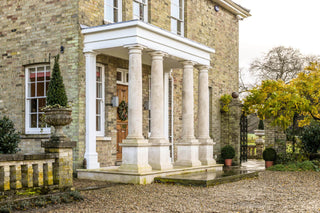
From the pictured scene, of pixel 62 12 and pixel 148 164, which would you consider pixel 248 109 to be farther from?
pixel 62 12

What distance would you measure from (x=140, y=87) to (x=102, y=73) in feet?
7.55

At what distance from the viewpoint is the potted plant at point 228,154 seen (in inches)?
737

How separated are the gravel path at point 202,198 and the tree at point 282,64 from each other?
30796mm

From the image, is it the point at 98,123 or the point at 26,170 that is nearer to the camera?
the point at 26,170

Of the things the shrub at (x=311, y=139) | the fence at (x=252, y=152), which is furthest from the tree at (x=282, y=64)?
the shrub at (x=311, y=139)

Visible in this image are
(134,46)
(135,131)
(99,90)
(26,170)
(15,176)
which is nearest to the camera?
(15,176)

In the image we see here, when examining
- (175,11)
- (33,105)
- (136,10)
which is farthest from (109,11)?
(175,11)

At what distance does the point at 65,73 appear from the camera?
41.5 feet

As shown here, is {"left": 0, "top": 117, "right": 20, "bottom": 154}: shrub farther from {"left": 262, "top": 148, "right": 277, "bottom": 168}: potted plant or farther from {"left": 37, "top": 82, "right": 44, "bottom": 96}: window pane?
{"left": 262, "top": 148, "right": 277, "bottom": 168}: potted plant

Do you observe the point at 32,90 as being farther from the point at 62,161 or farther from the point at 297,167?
the point at 297,167

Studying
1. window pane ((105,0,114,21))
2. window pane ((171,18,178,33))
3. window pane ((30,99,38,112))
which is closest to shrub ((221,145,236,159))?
window pane ((171,18,178,33))

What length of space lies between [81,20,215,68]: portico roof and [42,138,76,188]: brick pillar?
166 inches

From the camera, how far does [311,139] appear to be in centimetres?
1708

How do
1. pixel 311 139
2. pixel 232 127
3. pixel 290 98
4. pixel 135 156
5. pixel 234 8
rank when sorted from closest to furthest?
pixel 135 156
pixel 290 98
pixel 311 139
pixel 232 127
pixel 234 8
